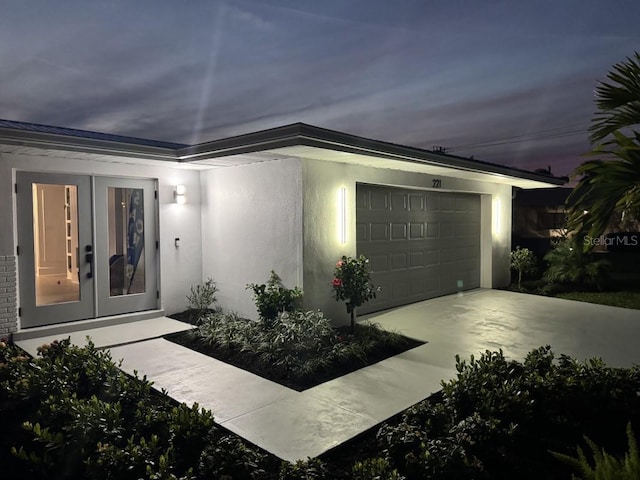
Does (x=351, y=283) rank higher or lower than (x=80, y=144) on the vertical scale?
lower

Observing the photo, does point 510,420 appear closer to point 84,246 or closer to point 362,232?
point 362,232

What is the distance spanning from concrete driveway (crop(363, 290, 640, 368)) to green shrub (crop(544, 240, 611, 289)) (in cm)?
163

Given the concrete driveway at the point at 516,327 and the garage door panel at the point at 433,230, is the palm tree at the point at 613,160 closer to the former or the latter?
the concrete driveway at the point at 516,327

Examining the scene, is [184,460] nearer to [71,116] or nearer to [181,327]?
Answer: [181,327]

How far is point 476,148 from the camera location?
1061 inches

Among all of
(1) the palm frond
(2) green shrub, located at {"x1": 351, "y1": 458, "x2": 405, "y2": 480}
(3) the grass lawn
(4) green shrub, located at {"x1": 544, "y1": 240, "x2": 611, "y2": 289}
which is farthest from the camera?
(4) green shrub, located at {"x1": 544, "y1": 240, "x2": 611, "y2": 289}

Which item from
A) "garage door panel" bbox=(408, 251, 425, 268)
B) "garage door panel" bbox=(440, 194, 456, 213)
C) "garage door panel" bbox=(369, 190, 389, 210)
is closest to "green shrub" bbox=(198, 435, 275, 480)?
"garage door panel" bbox=(369, 190, 389, 210)

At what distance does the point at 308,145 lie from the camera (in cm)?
542

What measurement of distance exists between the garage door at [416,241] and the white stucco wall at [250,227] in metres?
1.59

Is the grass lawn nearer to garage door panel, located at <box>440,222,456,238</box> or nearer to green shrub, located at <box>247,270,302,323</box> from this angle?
garage door panel, located at <box>440,222,456,238</box>

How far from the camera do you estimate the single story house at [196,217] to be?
6.35 m

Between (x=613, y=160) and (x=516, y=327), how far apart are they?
4.38 meters

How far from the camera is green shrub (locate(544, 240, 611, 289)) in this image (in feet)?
35.5

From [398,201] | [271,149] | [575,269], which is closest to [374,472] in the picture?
[271,149]
